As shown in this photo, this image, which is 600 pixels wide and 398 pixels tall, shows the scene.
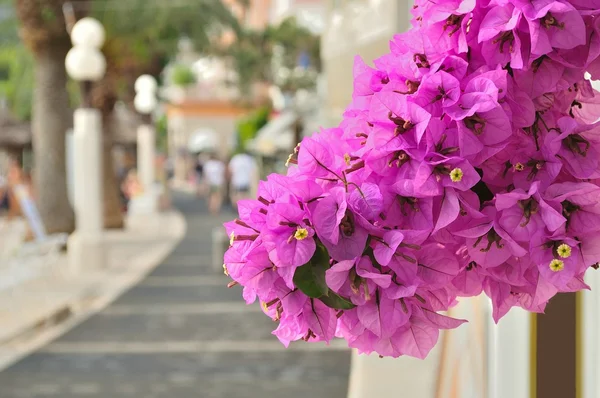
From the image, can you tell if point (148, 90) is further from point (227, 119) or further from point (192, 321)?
point (227, 119)

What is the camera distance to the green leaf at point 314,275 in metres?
Answer: 1.54

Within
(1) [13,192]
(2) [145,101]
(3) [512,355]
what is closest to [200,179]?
(2) [145,101]

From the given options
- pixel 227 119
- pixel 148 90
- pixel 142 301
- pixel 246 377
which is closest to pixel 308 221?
pixel 246 377


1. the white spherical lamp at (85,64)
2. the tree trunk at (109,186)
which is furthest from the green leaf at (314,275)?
the tree trunk at (109,186)

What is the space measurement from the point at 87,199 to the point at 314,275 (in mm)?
15375

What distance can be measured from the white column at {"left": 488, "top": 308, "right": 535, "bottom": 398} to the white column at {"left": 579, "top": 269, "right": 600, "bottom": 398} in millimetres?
217

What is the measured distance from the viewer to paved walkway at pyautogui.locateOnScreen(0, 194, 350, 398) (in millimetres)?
8703

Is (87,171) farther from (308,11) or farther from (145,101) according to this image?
(308,11)

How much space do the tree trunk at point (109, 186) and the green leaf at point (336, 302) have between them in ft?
74.9

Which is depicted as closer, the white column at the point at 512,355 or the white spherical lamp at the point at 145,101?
the white column at the point at 512,355

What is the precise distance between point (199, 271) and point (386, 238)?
54.2 ft

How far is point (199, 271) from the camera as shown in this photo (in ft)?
58.9

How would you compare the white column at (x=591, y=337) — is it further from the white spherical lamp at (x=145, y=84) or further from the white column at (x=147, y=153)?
the white column at (x=147, y=153)

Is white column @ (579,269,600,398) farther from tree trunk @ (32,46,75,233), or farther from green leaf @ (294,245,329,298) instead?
tree trunk @ (32,46,75,233)
